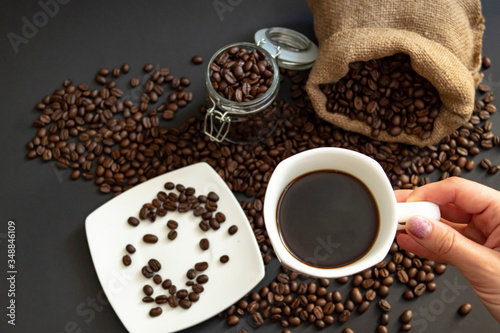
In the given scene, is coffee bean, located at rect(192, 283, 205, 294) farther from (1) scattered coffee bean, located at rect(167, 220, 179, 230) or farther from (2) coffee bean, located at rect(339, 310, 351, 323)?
(2) coffee bean, located at rect(339, 310, 351, 323)

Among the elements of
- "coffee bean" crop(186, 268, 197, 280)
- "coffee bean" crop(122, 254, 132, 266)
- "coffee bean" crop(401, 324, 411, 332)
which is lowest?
"coffee bean" crop(401, 324, 411, 332)

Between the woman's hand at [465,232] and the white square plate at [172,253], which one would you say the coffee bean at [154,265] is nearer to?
the white square plate at [172,253]

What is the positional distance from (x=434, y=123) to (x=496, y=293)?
2.09 feet

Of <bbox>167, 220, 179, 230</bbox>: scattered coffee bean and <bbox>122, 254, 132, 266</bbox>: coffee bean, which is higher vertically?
<bbox>167, 220, 179, 230</bbox>: scattered coffee bean

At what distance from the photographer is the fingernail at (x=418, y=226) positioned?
0.96 m

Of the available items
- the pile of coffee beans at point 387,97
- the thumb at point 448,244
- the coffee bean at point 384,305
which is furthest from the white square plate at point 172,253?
the thumb at point 448,244

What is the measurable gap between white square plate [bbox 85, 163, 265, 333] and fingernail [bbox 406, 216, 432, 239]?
25.4 inches

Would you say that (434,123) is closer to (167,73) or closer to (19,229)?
(167,73)

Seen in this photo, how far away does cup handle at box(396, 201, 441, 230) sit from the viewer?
3.12 ft

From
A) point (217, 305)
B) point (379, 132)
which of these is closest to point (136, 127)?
point (217, 305)

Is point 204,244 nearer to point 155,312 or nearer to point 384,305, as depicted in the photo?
point 155,312

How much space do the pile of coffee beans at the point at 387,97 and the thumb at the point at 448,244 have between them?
0.59m

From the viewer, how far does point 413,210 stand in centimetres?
96

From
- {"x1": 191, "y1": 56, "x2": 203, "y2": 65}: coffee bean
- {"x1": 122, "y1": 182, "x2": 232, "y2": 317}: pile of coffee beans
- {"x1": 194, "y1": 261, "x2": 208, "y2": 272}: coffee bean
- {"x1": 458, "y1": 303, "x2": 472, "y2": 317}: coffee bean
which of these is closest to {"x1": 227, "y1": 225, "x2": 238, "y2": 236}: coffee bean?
{"x1": 122, "y1": 182, "x2": 232, "y2": 317}: pile of coffee beans
